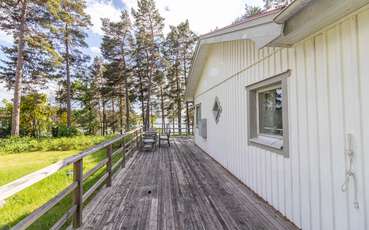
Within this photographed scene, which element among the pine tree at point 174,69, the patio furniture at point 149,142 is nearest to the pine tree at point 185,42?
the pine tree at point 174,69

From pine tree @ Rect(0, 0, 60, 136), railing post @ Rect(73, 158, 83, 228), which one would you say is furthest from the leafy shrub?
railing post @ Rect(73, 158, 83, 228)

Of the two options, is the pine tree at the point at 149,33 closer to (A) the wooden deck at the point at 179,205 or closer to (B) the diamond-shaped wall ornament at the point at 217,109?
(B) the diamond-shaped wall ornament at the point at 217,109

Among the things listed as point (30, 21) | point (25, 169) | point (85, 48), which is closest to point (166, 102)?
point (85, 48)

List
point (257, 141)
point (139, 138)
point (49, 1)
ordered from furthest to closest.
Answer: point (49, 1) → point (139, 138) → point (257, 141)

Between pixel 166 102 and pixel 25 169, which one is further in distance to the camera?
pixel 166 102

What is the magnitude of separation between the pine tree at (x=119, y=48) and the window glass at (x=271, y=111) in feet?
50.5

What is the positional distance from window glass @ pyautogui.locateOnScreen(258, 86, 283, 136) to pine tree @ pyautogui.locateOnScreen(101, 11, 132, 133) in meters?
15.4

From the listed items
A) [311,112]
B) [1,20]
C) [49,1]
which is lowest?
[311,112]

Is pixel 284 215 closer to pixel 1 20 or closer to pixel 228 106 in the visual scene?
pixel 228 106

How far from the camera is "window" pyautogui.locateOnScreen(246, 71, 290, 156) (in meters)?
2.48

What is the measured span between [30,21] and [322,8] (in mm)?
14779

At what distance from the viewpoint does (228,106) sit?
471 centimetres

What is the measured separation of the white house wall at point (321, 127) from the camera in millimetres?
1503

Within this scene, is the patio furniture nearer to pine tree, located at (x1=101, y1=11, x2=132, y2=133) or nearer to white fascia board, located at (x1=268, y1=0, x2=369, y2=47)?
white fascia board, located at (x1=268, y1=0, x2=369, y2=47)
